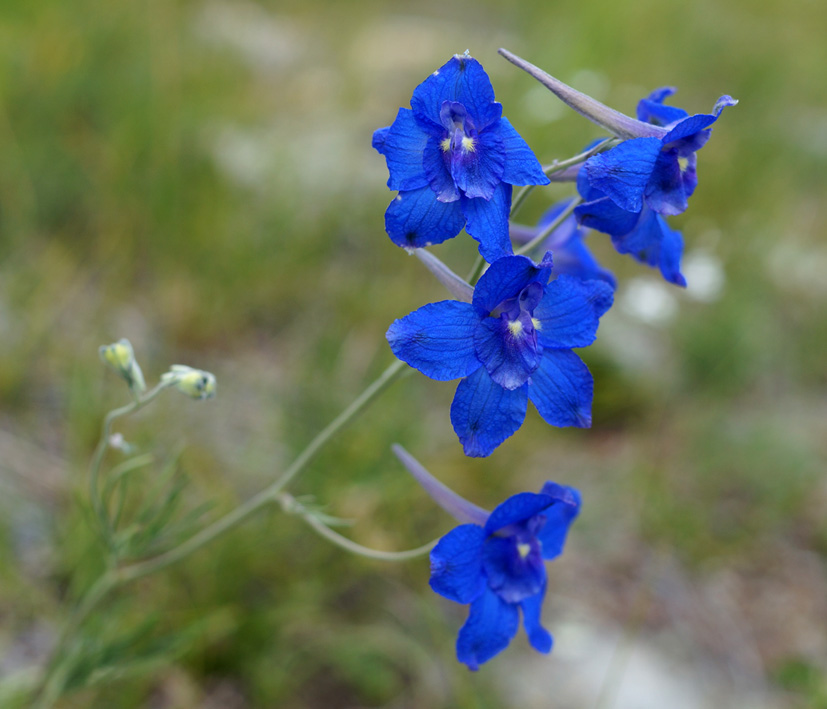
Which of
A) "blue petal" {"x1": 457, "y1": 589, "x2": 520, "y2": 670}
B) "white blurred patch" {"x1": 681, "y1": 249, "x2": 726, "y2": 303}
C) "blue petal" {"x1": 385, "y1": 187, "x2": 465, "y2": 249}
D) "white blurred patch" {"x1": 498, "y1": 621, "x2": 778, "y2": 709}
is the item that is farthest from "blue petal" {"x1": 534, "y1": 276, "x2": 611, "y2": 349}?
"white blurred patch" {"x1": 681, "y1": 249, "x2": 726, "y2": 303}

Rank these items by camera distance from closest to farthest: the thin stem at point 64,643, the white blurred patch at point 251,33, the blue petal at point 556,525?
the blue petal at point 556,525 → the thin stem at point 64,643 → the white blurred patch at point 251,33

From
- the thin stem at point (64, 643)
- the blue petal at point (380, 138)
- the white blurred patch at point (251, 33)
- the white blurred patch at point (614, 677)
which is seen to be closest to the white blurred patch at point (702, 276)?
the white blurred patch at point (614, 677)

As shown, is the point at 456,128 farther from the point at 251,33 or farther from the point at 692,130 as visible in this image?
the point at 251,33

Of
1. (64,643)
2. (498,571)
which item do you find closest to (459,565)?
(498,571)

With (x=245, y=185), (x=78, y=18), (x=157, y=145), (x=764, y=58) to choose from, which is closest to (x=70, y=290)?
(x=157, y=145)

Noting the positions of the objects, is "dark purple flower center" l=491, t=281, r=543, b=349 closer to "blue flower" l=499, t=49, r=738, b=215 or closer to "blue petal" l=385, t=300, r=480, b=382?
"blue petal" l=385, t=300, r=480, b=382

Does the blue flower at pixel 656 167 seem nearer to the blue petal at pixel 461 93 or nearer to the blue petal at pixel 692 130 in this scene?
the blue petal at pixel 692 130

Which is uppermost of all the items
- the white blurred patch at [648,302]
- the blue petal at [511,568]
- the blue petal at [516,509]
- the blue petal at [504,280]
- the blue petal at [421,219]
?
the blue petal at [421,219]

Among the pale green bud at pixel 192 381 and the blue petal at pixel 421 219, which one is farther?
the pale green bud at pixel 192 381
